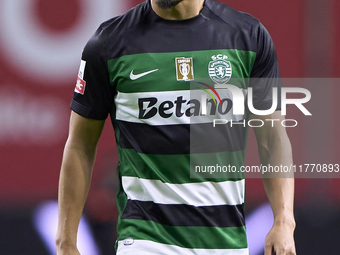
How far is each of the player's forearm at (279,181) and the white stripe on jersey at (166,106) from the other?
177 millimetres

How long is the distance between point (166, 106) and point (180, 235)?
0.43 m

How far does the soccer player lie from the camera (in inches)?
80.8

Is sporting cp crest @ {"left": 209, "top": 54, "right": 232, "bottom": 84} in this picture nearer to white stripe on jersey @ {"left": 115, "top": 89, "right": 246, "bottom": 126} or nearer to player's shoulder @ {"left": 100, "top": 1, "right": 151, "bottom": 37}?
white stripe on jersey @ {"left": 115, "top": 89, "right": 246, "bottom": 126}

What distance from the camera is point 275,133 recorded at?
2.22 metres

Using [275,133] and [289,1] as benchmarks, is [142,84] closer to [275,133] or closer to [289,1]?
[275,133]

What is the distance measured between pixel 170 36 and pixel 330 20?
1.40 m

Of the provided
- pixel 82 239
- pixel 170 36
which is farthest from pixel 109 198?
pixel 170 36

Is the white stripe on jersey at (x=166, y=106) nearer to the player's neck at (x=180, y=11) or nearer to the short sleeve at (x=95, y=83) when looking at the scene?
the short sleeve at (x=95, y=83)

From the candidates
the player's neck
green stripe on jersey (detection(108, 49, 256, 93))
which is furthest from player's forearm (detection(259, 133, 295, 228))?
the player's neck

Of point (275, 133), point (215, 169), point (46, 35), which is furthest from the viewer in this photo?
point (46, 35)

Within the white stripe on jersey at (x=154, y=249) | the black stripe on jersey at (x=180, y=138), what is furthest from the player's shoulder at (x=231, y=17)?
the white stripe on jersey at (x=154, y=249)

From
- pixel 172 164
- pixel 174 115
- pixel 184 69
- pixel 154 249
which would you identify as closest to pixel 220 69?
pixel 184 69

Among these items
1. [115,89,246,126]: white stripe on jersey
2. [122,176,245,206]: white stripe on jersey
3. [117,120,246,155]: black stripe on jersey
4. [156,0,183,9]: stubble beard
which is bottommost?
[122,176,245,206]: white stripe on jersey

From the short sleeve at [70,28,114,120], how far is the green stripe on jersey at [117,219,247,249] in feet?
1.33
